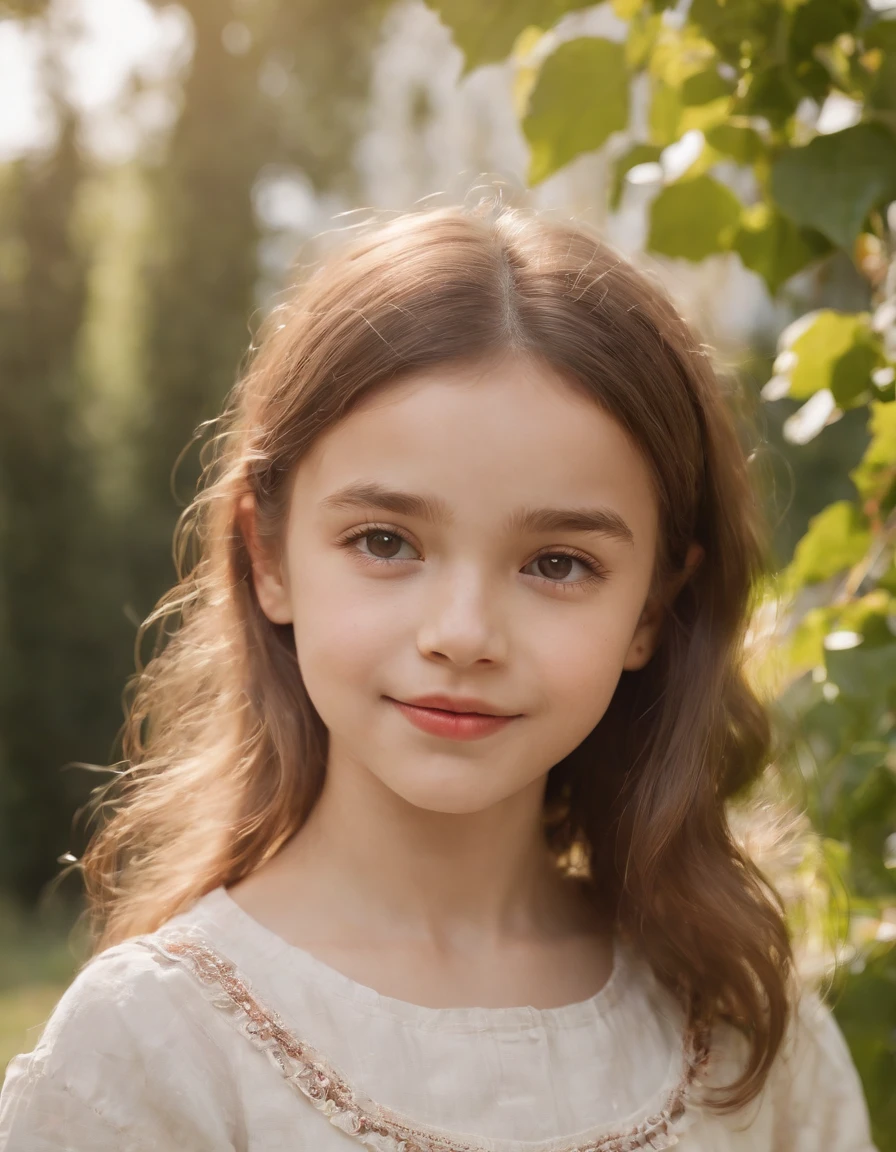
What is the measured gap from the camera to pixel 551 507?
121 centimetres

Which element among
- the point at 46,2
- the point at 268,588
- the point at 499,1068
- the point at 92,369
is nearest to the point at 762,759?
the point at 499,1068

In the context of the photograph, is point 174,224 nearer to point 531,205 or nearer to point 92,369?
point 92,369

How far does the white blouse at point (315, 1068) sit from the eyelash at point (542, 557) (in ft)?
1.28

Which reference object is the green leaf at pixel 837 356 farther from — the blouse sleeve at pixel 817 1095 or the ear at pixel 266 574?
the blouse sleeve at pixel 817 1095

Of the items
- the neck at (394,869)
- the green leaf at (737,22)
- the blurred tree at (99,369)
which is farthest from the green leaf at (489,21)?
the blurred tree at (99,369)

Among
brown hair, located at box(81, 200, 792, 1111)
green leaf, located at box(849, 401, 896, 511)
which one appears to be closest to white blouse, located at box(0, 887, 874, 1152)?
brown hair, located at box(81, 200, 792, 1111)

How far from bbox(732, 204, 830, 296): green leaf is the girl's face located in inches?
11.7

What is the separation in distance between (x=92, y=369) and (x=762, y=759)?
567cm

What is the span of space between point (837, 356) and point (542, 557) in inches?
16.0

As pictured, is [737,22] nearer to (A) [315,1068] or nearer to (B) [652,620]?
(B) [652,620]

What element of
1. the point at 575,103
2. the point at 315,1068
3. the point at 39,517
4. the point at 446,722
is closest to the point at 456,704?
the point at 446,722

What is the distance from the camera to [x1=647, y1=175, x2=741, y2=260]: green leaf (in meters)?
1.43

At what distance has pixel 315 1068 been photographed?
47.6 inches

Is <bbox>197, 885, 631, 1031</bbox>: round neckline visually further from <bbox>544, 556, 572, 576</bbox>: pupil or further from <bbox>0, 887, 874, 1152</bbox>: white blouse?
<bbox>544, 556, 572, 576</bbox>: pupil
